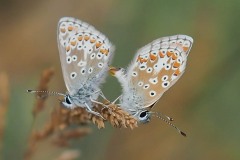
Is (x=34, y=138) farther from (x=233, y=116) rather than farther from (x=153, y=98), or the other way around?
(x=233, y=116)

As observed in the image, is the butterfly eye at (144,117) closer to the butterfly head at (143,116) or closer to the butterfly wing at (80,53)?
the butterfly head at (143,116)

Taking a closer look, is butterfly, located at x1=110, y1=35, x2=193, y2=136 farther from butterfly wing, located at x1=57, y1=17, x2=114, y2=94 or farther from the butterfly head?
butterfly wing, located at x1=57, y1=17, x2=114, y2=94

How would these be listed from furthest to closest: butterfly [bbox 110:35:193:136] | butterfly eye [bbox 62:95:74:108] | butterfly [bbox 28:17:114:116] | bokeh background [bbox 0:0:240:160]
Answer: bokeh background [bbox 0:0:240:160]
butterfly [bbox 28:17:114:116]
butterfly [bbox 110:35:193:136]
butterfly eye [bbox 62:95:74:108]

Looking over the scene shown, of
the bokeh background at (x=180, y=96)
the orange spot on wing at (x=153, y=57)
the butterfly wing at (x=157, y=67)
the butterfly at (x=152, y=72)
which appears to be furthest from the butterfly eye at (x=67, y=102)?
the bokeh background at (x=180, y=96)

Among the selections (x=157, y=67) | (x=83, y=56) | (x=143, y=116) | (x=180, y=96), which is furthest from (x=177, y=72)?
(x=180, y=96)

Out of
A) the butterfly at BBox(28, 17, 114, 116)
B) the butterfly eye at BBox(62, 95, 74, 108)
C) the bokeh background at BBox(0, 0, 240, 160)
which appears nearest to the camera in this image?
the butterfly eye at BBox(62, 95, 74, 108)

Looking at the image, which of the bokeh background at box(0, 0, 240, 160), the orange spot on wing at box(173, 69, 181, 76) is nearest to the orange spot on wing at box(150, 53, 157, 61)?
the orange spot on wing at box(173, 69, 181, 76)

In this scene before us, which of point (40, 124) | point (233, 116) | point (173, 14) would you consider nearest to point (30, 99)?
point (40, 124)
